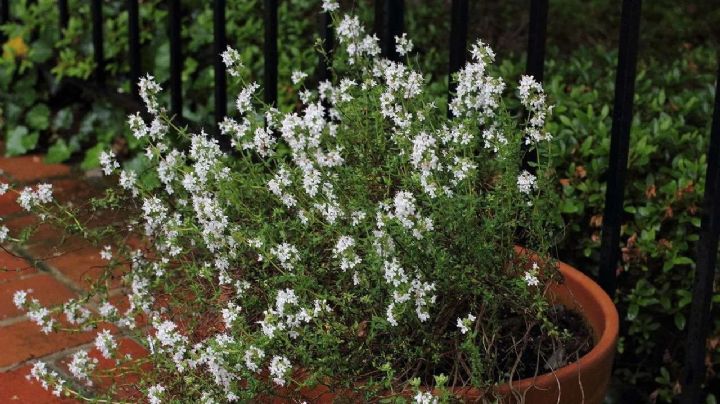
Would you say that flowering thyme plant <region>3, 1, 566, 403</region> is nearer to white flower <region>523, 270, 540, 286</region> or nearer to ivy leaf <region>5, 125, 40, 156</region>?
white flower <region>523, 270, 540, 286</region>

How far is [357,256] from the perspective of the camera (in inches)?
73.7

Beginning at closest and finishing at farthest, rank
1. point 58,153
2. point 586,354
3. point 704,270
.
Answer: point 586,354 → point 704,270 → point 58,153

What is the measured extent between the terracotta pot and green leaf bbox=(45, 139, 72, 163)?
2.39 metres

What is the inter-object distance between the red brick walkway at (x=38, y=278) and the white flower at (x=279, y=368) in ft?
2.22

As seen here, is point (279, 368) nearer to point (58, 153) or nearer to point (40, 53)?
point (58, 153)

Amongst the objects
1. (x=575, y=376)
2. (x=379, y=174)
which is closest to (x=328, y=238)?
(x=379, y=174)

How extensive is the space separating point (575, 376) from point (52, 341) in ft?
4.88

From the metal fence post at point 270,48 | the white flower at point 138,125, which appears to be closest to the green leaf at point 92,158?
the metal fence post at point 270,48

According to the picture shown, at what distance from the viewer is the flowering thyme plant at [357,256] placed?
188cm

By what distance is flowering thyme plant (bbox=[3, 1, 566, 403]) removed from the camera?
1881mm

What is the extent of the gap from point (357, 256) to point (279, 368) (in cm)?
23

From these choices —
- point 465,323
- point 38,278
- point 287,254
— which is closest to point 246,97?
point 287,254

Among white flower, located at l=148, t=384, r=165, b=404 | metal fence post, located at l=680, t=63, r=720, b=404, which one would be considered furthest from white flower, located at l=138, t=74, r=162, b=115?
metal fence post, located at l=680, t=63, r=720, b=404

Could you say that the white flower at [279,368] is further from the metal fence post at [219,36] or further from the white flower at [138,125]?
the metal fence post at [219,36]
